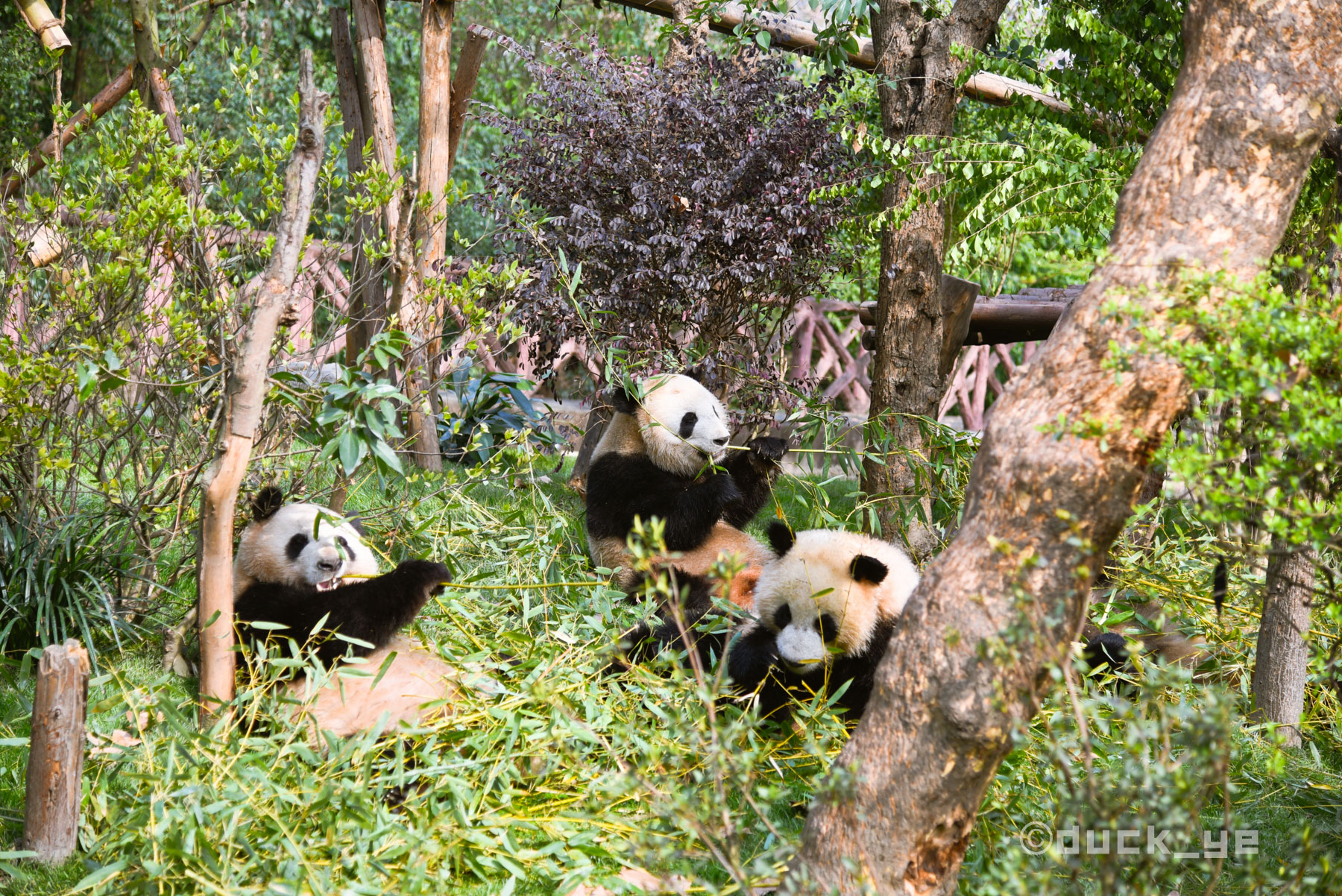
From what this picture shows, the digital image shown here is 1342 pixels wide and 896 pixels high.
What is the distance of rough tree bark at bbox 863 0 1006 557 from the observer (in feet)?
13.6

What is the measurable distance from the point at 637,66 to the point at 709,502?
291 cm

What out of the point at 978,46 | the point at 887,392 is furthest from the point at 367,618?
the point at 978,46

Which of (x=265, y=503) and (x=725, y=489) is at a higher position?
(x=265, y=503)

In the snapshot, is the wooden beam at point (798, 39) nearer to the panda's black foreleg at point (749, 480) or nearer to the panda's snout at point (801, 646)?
the panda's black foreleg at point (749, 480)

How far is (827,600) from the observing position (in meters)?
2.93

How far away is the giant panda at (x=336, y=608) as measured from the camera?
9.11 feet

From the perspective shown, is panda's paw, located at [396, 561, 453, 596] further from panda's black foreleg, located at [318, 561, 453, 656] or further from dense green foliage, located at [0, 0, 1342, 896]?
dense green foliage, located at [0, 0, 1342, 896]

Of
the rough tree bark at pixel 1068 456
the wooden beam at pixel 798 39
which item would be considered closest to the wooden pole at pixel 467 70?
the wooden beam at pixel 798 39

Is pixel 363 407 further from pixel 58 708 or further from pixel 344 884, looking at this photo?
pixel 344 884

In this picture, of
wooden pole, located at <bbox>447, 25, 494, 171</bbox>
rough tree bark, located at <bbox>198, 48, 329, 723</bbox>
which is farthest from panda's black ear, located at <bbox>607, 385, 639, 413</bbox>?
wooden pole, located at <bbox>447, 25, 494, 171</bbox>

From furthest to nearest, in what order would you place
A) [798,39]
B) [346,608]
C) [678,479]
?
[798,39], [678,479], [346,608]

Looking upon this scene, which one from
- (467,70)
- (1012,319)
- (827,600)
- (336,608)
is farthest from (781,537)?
(467,70)

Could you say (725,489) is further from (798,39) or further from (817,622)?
(798,39)

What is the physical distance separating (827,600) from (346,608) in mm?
1400
